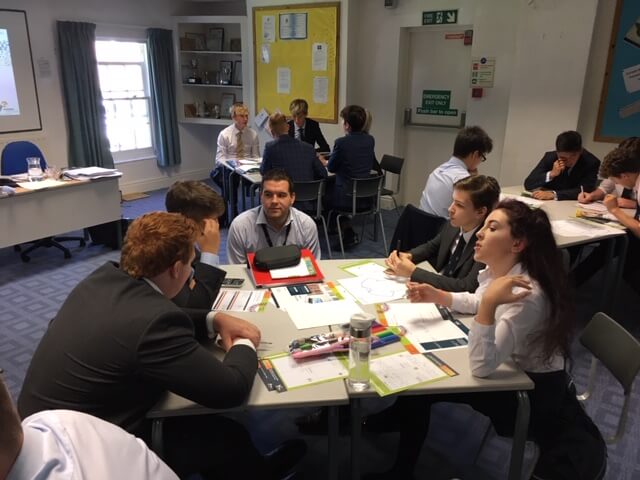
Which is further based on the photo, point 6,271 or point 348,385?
point 6,271

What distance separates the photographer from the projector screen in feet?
17.6

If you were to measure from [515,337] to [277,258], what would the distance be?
43.7 inches

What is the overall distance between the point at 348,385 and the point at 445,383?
304 millimetres

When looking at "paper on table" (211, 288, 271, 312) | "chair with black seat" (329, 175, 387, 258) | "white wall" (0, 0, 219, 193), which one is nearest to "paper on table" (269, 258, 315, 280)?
"paper on table" (211, 288, 271, 312)

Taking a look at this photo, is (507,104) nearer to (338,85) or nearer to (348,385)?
(338,85)

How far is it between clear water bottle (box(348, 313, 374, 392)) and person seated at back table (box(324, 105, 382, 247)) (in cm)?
316

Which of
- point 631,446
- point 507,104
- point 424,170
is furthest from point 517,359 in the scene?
point 424,170

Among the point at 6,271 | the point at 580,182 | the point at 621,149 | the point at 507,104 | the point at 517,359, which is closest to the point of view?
the point at 517,359

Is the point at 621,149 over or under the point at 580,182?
over

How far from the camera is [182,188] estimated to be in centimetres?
232

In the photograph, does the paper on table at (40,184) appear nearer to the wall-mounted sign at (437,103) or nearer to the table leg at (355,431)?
the table leg at (355,431)

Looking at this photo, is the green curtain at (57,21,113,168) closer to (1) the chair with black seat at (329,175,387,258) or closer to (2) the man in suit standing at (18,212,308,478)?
(1) the chair with black seat at (329,175,387,258)

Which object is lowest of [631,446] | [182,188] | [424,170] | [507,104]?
[631,446]

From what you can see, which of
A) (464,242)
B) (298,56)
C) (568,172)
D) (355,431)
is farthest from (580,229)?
(298,56)
